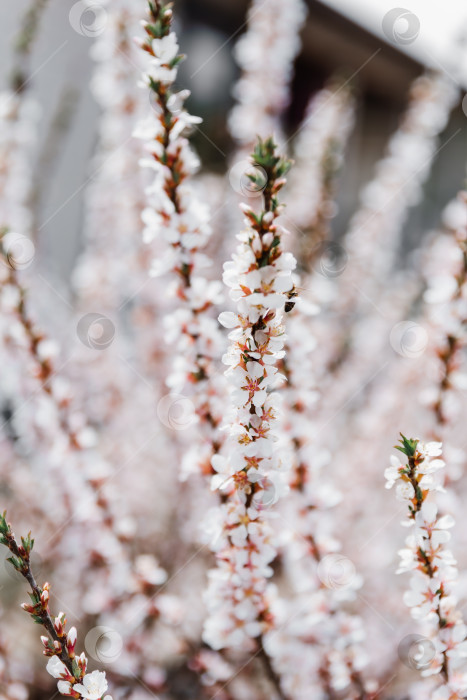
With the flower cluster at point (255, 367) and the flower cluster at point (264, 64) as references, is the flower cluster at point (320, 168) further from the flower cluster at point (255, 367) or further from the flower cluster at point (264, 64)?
the flower cluster at point (255, 367)

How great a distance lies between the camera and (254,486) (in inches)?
41.2

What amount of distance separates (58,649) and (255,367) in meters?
0.51

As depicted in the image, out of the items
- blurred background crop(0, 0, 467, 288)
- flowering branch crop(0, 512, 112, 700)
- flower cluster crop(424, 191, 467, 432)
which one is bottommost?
flowering branch crop(0, 512, 112, 700)

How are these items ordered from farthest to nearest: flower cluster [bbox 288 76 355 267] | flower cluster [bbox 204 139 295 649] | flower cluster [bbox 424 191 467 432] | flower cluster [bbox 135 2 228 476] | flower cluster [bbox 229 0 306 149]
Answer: flower cluster [bbox 229 0 306 149]
flower cluster [bbox 288 76 355 267]
flower cluster [bbox 424 191 467 432]
flower cluster [bbox 135 2 228 476]
flower cluster [bbox 204 139 295 649]

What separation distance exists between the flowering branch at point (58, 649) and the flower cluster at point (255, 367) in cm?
29

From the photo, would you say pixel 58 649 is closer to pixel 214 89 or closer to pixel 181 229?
pixel 181 229

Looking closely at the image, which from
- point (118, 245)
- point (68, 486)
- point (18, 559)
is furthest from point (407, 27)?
point (18, 559)

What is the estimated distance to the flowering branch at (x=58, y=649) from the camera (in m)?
0.92

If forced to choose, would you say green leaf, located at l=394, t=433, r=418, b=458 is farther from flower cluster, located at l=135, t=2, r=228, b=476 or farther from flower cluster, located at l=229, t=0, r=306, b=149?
flower cluster, located at l=229, t=0, r=306, b=149

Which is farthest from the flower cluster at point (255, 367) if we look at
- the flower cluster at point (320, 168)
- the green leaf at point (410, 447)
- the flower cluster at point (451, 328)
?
the flower cluster at point (320, 168)

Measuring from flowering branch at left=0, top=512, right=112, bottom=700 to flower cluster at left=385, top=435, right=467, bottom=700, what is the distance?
52 centimetres

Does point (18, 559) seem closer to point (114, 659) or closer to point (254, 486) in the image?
point (254, 486)

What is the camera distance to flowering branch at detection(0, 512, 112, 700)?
92 centimetres

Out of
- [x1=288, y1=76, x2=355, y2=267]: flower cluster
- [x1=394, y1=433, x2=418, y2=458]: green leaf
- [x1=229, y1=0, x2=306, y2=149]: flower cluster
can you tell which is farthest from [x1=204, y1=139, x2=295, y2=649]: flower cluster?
[x1=229, y1=0, x2=306, y2=149]: flower cluster
